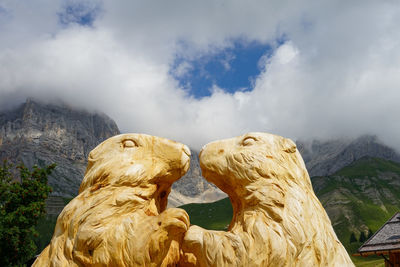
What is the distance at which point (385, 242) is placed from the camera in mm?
17656

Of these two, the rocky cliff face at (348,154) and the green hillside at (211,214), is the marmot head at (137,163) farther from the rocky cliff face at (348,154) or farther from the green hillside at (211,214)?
the rocky cliff face at (348,154)

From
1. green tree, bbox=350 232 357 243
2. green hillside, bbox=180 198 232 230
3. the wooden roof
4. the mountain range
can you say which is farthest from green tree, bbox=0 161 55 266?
green hillside, bbox=180 198 232 230

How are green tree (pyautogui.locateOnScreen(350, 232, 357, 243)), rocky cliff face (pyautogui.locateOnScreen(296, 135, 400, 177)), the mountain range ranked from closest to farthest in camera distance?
1. green tree (pyautogui.locateOnScreen(350, 232, 357, 243))
2. the mountain range
3. rocky cliff face (pyautogui.locateOnScreen(296, 135, 400, 177))

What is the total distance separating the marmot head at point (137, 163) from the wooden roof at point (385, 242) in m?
14.8

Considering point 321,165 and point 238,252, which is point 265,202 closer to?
point 238,252

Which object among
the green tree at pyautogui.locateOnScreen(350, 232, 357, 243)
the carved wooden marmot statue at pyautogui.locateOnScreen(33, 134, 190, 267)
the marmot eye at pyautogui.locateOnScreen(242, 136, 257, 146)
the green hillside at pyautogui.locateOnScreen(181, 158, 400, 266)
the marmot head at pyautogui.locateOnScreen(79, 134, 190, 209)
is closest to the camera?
the carved wooden marmot statue at pyautogui.locateOnScreen(33, 134, 190, 267)

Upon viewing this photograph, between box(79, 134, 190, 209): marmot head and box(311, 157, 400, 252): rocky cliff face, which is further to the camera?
box(311, 157, 400, 252): rocky cliff face

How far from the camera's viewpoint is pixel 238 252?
15.2 feet

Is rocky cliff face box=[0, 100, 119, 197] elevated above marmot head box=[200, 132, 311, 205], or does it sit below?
below

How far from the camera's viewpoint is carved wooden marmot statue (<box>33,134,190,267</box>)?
4.73 m

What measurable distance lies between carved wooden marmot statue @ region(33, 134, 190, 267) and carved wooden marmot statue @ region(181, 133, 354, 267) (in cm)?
42

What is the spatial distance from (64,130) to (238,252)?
174602 millimetres

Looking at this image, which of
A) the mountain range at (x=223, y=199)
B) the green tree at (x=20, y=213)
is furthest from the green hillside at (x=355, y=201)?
the green tree at (x=20, y=213)

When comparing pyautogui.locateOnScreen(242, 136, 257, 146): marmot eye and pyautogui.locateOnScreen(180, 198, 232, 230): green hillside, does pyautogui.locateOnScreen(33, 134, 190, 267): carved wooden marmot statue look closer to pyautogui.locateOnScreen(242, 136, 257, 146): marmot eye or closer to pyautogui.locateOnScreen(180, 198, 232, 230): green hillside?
pyautogui.locateOnScreen(242, 136, 257, 146): marmot eye
